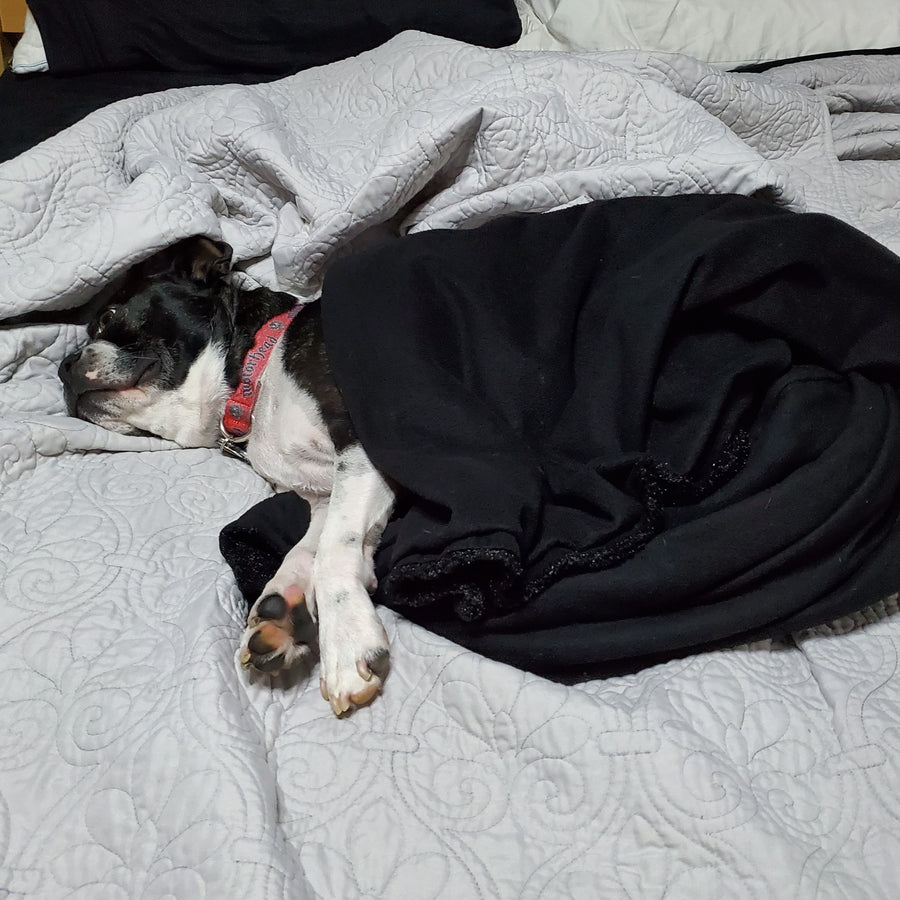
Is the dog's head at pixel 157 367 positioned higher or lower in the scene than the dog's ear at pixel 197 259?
lower

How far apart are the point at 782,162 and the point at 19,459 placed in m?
1.50

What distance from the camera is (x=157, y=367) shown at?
4.34 feet

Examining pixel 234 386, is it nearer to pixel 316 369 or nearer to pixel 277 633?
pixel 316 369

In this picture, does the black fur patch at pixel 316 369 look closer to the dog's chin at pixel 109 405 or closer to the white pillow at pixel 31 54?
the dog's chin at pixel 109 405

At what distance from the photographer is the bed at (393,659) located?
0.79 metres

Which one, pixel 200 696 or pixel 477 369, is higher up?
pixel 477 369

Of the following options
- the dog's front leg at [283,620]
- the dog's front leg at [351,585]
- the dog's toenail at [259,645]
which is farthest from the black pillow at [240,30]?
the dog's toenail at [259,645]

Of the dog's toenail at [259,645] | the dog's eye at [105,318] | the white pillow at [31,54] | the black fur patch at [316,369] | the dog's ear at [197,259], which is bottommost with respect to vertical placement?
the dog's toenail at [259,645]

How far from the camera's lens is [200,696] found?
2.92 feet

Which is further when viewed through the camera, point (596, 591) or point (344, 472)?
point (344, 472)

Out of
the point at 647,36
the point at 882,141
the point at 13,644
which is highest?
the point at 647,36

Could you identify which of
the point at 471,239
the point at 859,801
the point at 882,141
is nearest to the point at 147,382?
the point at 471,239

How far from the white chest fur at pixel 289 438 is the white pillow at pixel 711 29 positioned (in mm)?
1199

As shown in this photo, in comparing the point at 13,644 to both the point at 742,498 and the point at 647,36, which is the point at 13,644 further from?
the point at 647,36
